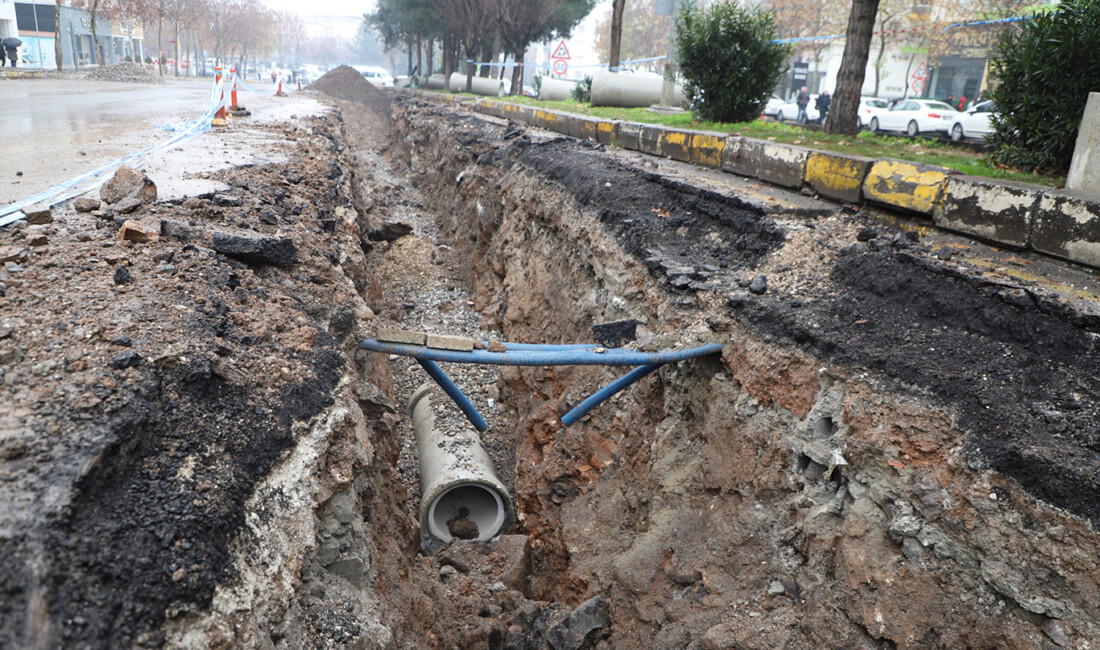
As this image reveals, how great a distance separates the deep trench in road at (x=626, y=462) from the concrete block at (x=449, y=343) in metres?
0.43

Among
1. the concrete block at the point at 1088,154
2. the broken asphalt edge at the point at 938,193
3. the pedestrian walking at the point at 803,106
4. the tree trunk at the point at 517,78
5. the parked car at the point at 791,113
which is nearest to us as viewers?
the broken asphalt edge at the point at 938,193

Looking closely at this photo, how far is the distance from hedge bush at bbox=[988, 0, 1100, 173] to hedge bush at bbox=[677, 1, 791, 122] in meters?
3.88

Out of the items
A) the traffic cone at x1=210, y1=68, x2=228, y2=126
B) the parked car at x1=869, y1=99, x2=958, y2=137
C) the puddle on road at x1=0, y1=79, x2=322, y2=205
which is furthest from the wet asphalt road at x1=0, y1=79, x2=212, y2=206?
the parked car at x1=869, y1=99, x2=958, y2=137

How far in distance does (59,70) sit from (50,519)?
3540 cm

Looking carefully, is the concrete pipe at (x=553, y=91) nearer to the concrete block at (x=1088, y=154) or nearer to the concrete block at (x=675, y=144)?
the concrete block at (x=675, y=144)

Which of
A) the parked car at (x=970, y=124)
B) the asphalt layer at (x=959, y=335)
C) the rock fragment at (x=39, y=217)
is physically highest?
the parked car at (x=970, y=124)

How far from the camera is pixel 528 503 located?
500 cm

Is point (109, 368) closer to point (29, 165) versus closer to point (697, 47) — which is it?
point (29, 165)

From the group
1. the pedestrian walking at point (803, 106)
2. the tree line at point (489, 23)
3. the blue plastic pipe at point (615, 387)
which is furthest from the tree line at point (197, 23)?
the blue plastic pipe at point (615, 387)

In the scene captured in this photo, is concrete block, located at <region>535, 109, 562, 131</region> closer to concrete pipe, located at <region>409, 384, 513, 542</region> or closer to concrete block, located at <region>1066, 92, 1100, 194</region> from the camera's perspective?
concrete pipe, located at <region>409, 384, 513, 542</region>

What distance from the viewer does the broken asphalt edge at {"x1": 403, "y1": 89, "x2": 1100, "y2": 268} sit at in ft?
11.3

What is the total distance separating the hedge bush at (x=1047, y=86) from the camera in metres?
4.34

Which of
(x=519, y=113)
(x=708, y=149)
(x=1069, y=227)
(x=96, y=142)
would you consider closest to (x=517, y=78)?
(x=519, y=113)

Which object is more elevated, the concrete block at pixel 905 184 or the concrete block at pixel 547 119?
the concrete block at pixel 547 119
